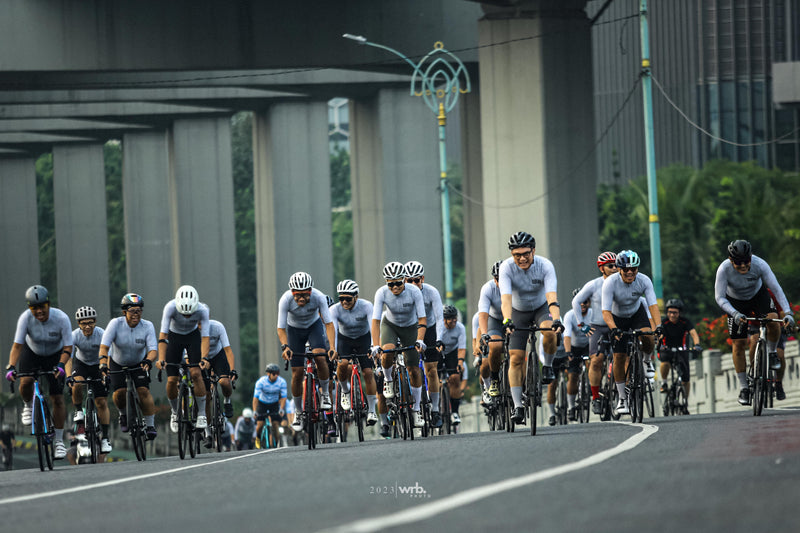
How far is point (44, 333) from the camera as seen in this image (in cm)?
1791

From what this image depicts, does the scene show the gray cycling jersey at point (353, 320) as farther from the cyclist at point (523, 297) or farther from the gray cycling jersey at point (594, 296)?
the cyclist at point (523, 297)

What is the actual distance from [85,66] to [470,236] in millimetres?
13361

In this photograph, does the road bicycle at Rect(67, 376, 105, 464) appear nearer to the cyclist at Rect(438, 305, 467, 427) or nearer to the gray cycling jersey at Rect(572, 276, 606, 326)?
the cyclist at Rect(438, 305, 467, 427)

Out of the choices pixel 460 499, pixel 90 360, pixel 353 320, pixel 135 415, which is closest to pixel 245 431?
pixel 90 360

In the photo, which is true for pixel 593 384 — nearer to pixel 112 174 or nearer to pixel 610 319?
pixel 610 319

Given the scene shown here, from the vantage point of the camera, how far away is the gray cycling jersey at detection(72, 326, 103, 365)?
20.9 m

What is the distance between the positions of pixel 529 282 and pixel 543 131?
18.2 metres

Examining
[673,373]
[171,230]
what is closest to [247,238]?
[171,230]

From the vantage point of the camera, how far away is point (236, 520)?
911cm

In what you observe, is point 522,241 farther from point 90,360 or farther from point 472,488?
point 472,488

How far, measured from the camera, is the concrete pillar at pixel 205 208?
5831 centimetres

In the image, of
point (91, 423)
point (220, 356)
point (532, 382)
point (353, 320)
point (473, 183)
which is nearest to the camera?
point (532, 382)

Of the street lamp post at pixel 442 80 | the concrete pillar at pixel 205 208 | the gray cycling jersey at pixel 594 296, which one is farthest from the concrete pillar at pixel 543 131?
the concrete pillar at pixel 205 208

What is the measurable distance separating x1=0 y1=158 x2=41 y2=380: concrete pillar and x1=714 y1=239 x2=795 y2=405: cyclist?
51973 millimetres
